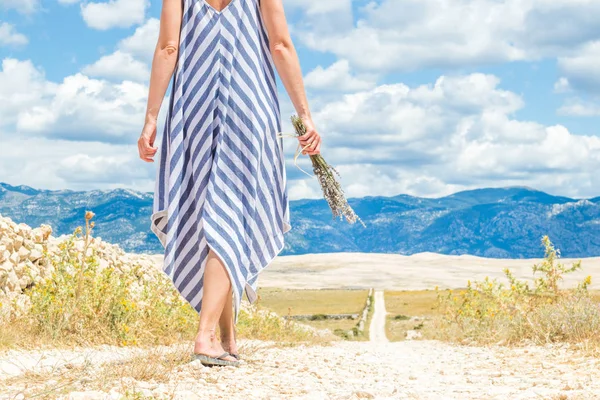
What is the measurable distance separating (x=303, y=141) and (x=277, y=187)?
16.2 inches

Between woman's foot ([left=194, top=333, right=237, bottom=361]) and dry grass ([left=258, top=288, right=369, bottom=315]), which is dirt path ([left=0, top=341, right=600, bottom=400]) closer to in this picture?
woman's foot ([left=194, top=333, right=237, bottom=361])

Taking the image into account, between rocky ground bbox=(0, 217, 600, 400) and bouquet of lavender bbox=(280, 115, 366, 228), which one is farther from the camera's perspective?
bouquet of lavender bbox=(280, 115, 366, 228)

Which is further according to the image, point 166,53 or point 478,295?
point 478,295

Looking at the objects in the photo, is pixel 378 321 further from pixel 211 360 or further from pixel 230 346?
pixel 211 360

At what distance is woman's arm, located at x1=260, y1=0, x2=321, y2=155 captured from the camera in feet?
16.6

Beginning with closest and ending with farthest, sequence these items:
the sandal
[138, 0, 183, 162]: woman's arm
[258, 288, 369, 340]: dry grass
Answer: the sandal → [138, 0, 183, 162]: woman's arm → [258, 288, 369, 340]: dry grass

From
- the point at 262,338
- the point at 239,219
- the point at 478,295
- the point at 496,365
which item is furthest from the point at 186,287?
the point at 478,295

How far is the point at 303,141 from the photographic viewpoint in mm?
5195

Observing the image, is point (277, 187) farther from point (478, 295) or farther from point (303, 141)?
point (478, 295)

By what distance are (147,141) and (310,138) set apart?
1.24m

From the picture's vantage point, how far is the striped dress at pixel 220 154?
191 inches

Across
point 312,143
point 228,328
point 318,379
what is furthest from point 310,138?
point 318,379

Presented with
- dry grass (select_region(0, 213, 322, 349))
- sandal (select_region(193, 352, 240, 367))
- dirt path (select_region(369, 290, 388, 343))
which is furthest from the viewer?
dirt path (select_region(369, 290, 388, 343))

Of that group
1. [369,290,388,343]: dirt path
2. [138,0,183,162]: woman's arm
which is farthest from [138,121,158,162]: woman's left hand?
[369,290,388,343]: dirt path
